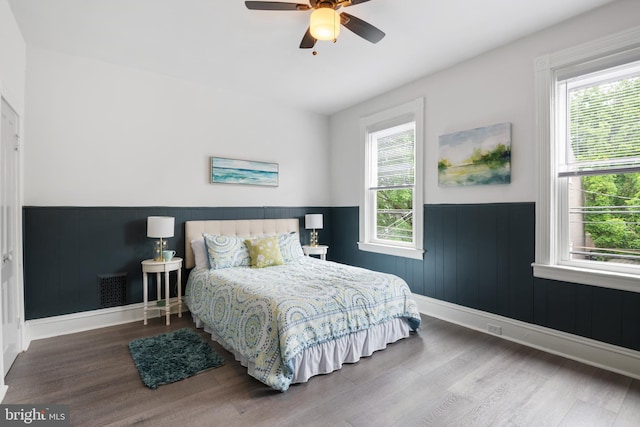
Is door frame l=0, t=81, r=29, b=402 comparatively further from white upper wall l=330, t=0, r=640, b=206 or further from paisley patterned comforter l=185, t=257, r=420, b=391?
white upper wall l=330, t=0, r=640, b=206

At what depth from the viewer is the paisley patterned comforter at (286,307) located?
233 cm

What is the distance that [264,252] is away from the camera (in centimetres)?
388

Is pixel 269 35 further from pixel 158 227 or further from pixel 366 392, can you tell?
pixel 366 392

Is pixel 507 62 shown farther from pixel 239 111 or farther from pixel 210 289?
pixel 210 289

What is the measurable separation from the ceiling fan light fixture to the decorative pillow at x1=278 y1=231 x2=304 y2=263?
265 centimetres

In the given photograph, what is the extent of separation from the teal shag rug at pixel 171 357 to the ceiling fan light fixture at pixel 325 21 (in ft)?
8.80

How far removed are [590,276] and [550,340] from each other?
2.24ft

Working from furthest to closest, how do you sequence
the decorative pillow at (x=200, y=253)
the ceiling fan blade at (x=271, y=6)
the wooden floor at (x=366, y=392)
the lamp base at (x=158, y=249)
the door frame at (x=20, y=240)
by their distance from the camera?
the decorative pillow at (x=200, y=253) < the lamp base at (x=158, y=249) < the door frame at (x=20, y=240) < the ceiling fan blade at (x=271, y=6) < the wooden floor at (x=366, y=392)

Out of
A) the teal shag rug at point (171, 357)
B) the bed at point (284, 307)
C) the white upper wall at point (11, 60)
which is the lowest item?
the teal shag rug at point (171, 357)

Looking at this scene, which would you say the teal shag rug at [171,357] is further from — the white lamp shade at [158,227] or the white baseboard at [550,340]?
the white baseboard at [550,340]

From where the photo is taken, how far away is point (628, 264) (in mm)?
2572

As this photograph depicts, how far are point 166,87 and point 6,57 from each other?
152 centimetres

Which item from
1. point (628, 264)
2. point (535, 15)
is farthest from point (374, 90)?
point (628, 264)

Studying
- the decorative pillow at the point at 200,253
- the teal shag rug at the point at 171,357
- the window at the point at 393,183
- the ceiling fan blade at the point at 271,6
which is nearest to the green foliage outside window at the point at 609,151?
the window at the point at 393,183
